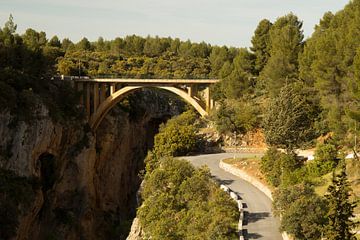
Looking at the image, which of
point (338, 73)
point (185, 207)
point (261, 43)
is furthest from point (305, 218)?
point (261, 43)

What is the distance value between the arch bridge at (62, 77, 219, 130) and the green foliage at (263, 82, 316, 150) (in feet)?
48.2

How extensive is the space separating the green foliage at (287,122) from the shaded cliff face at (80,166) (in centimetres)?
1994

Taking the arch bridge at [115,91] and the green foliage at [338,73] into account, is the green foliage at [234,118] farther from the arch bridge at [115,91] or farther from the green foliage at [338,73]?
the green foliage at [338,73]

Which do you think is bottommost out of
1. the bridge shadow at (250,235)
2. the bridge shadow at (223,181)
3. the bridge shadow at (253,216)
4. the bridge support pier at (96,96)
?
the bridge shadow at (250,235)

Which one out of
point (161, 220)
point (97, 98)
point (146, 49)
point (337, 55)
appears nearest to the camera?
point (161, 220)

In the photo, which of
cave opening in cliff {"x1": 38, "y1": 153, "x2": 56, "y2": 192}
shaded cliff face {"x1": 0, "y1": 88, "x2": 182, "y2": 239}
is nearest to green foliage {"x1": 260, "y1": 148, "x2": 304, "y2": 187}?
shaded cliff face {"x1": 0, "y1": 88, "x2": 182, "y2": 239}

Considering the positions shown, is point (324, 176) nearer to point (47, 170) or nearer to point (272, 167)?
point (272, 167)

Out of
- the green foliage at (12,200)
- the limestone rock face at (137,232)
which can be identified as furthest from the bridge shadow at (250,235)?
the green foliage at (12,200)

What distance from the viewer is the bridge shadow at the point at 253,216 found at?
27.4 m

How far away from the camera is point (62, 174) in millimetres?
48875

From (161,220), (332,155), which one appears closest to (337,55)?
(332,155)

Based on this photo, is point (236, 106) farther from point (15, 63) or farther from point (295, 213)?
point (295, 213)

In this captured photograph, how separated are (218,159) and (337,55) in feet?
50.2

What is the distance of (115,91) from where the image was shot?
179 ft
